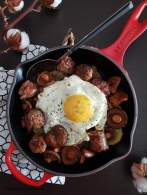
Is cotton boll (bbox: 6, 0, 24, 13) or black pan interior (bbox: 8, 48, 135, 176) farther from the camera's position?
cotton boll (bbox: 6, 0, 24, 13)

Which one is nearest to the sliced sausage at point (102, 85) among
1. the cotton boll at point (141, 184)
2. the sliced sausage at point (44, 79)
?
the sliced sausage at point (44, 79)

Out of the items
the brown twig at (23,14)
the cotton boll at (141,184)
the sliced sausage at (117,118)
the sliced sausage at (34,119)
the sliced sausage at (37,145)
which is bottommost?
the cotton boll at (141,184)

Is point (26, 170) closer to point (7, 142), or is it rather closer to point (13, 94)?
point (7, 142)

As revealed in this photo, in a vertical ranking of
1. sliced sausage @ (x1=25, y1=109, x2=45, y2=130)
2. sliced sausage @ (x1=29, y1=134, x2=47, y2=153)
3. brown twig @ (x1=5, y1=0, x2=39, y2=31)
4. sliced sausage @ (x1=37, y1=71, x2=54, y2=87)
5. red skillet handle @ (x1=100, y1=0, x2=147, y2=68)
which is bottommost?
sliced sausage @ (x1=29, y1=134, x2=47, y2=153)

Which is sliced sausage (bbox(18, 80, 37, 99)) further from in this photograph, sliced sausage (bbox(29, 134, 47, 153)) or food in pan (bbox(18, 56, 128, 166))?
sliced sausage (bbox(29, 134, 47, 153))

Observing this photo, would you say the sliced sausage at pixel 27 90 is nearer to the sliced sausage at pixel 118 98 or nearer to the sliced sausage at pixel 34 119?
the sliced sausage at pixel 34 119

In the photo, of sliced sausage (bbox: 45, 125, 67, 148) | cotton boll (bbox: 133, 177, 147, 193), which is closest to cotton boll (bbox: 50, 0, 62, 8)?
sliced sausage (bbox: 45, 125, 67, 148)

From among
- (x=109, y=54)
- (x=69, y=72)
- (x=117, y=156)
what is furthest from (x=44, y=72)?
(x=117, y=156)

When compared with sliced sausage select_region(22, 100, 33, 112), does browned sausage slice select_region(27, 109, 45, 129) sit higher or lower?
lower
